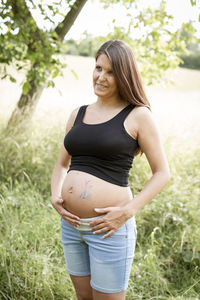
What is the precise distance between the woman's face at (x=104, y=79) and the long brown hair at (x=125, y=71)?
3 centimetres

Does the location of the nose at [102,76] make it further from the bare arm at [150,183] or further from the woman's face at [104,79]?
the bare arm at [150,183]

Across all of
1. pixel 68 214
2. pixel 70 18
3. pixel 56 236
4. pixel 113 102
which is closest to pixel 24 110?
pixel 70 18

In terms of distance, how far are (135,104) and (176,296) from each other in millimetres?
1912

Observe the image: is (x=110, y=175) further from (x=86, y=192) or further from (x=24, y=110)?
(x=24, y=110)

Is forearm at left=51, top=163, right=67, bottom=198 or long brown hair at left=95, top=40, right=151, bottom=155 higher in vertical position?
long brown hair at left=95, top=40, right=151, bottom=155

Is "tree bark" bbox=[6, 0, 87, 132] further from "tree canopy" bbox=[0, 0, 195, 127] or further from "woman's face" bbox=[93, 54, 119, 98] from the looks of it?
"woman's face" bbox=[93, 54, 119, 98]

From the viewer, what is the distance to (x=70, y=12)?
4.57 meters

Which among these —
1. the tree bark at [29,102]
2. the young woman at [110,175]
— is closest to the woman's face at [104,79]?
the young woman at [110,175]

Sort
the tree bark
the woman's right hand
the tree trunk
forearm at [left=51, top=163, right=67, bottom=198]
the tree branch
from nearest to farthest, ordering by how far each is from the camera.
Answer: the woman's right hand → forearm at [left=51, top=163, right=67, bottom=198] → the tree branch → the tree bark → the tree trunk

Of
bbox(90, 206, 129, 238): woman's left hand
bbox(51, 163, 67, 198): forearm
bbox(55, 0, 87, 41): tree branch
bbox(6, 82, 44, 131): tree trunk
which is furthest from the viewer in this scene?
bbox(6, 82, 44, 131): tree trunk

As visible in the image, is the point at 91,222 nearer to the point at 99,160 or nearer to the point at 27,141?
the point at 99,160

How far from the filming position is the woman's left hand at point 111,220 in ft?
5.26

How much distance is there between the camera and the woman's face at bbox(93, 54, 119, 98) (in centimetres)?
173

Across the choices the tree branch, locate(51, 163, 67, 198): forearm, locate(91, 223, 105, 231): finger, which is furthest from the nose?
the tree branch
